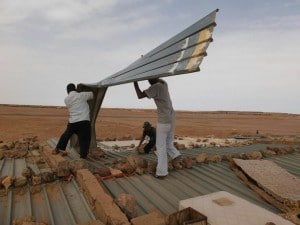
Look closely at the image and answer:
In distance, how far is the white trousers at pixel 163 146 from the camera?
15.9 ft

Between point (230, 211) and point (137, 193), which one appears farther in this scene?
point (137, 193)

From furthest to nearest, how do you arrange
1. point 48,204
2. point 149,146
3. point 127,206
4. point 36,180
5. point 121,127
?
point 121,127 → point 149,146 → point 36,180 → point 48,204 → point 127,206

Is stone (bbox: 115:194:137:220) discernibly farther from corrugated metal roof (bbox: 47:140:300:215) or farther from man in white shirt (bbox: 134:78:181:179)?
man in white shirt (bbox: 134:78:181:179)

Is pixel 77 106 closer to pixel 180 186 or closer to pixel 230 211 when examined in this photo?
pixel 180 186

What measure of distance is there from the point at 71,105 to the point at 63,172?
174cm

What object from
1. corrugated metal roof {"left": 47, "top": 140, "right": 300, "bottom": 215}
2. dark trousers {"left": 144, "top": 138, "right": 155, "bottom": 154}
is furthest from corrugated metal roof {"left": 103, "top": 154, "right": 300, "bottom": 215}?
dark trousers {"left": 144, "top": 138, "right": 155, "bottom": 154}

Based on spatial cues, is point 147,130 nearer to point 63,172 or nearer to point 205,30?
point 63,172

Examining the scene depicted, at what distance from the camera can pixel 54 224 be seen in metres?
3.30

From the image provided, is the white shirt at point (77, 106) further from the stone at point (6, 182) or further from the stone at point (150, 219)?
the stone at point (150, 219)

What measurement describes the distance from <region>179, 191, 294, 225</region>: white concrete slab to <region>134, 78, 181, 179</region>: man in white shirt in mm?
1681

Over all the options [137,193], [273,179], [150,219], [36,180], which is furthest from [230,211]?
[36,180]

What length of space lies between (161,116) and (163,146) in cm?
46

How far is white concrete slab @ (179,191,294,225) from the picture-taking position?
8.86ft

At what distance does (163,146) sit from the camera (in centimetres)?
490
